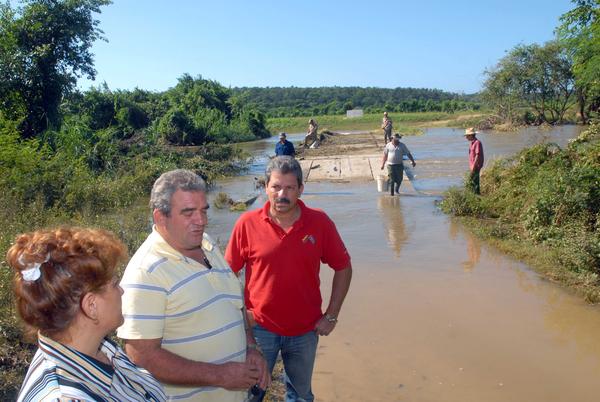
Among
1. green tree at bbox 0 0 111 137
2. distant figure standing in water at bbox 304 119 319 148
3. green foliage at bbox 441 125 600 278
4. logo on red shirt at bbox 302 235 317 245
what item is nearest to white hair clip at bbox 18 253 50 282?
logo on red shirt at bbox 302 235 317 245

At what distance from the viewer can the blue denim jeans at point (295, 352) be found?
3428 millimetres

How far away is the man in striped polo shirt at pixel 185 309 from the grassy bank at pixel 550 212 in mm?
5240

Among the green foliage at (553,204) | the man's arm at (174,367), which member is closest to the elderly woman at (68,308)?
the man's arm at (174,367)

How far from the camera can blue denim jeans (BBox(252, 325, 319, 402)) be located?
3.43m

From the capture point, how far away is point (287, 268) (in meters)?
3.34

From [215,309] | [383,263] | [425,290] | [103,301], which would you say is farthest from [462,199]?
[103,301]

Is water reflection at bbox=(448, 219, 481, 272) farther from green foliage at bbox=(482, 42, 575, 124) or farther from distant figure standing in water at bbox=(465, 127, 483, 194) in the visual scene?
green foliage at bbox=(482, 42, 575, 124)

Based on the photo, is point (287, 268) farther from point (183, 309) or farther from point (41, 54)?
point (41, 54)

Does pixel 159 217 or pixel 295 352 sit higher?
pixel 159 217

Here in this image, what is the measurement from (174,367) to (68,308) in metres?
0.77

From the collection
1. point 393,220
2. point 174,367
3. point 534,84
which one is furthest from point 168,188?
point 534,84

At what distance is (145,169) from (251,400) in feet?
40.7

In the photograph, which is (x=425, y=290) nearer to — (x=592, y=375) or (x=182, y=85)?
(x=592, y=375)

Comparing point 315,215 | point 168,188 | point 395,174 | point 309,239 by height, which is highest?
point 168,188
